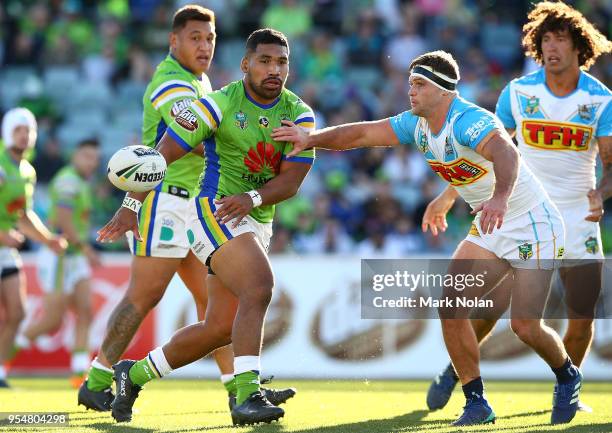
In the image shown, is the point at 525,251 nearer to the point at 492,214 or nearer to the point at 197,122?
the point at 492,214

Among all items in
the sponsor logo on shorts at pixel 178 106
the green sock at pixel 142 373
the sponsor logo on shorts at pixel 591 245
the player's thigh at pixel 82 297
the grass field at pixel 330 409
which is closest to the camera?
the grass field at pixel 330 409

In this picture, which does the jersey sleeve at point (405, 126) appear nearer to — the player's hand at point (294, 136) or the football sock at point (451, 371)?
the player's hand at point (294, 136)

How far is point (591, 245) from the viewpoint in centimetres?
849

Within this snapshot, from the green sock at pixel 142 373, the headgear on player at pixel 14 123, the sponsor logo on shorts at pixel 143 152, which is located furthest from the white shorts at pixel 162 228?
the headgear on player at pixel 14 123

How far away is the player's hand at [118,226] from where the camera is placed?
6.80 meters

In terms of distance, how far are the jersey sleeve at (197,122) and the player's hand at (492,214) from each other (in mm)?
1809

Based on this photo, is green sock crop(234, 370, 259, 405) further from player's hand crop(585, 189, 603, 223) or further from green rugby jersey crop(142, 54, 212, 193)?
player's hand crop(585, 189, 603, 223)

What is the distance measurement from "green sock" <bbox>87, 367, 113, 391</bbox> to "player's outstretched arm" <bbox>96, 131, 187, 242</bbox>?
1761mm

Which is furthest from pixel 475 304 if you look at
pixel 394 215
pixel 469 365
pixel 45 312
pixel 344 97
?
pixel 344 97

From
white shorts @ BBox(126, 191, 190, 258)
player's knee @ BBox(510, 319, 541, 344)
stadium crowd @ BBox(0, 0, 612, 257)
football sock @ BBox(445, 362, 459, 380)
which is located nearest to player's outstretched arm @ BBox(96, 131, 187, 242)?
white shorts @ BBox(126, 191, 190, 258)

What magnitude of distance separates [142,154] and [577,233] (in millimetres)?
3480

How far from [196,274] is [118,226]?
5.89ft

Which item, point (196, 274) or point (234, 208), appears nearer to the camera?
point (234, 208)

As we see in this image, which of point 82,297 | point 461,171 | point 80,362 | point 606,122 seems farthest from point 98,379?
point 606,122
